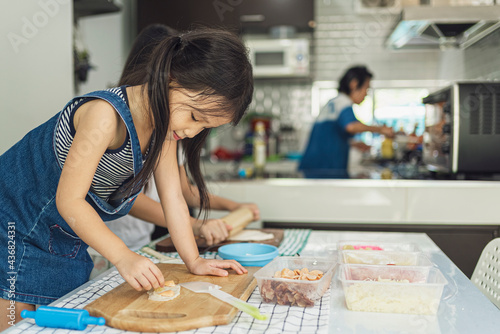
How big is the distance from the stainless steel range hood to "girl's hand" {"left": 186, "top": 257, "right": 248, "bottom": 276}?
1.84m

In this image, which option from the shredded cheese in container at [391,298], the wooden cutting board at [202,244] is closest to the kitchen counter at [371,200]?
the wooden cutting board at [202,244]

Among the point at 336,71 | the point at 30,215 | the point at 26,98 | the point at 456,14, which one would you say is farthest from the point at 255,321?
the point at 336,71

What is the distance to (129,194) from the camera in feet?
3.63

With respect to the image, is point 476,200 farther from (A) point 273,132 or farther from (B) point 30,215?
(A) point 273,132

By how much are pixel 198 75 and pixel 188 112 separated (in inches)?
3.1

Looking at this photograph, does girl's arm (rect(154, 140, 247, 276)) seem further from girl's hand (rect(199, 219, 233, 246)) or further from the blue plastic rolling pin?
the blue plastic rolling pin

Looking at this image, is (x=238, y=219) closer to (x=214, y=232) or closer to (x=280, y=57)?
(x=214, y=232)

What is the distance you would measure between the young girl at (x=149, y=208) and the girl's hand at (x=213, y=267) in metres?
0.24

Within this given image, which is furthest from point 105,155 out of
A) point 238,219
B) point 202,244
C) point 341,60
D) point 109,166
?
point 341,60

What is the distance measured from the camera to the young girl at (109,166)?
913 mm

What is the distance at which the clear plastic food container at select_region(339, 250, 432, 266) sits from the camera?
41.6 inches

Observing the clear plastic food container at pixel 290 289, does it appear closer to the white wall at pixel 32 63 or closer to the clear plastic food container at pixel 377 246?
the clear plastic food container at pixel 377 246

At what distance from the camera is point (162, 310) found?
0.83 metres

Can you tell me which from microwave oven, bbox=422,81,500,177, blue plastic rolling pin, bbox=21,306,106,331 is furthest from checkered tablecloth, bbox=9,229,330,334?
microwave oven, bbox=422,81,500,177
